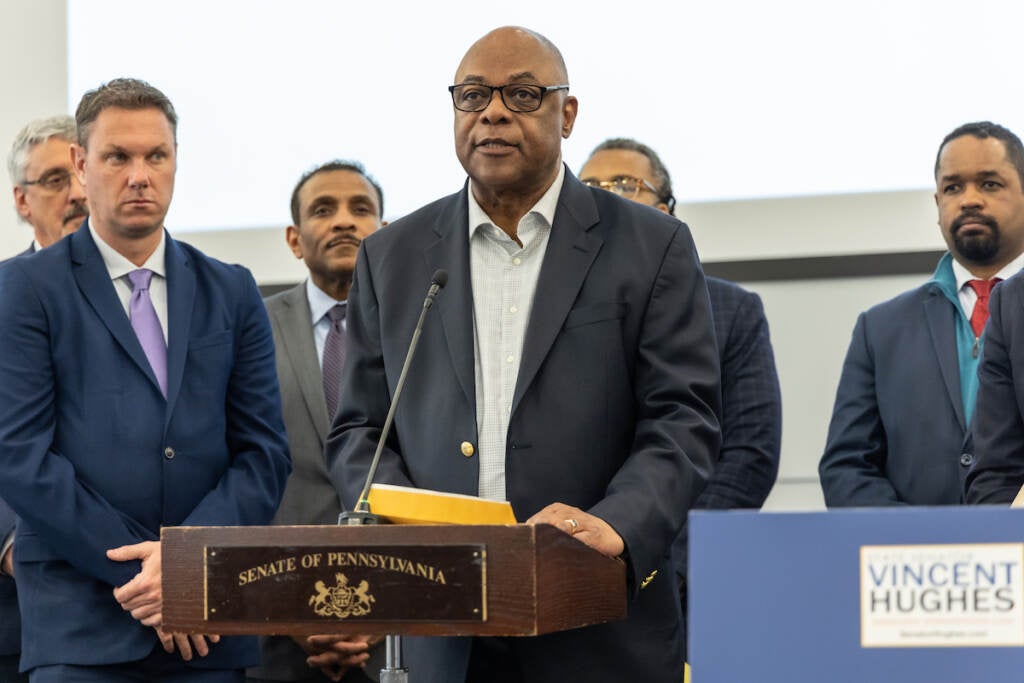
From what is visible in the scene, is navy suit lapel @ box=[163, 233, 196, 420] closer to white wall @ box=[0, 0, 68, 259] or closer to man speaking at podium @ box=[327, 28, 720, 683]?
man speaking at podium @ box=[327, 28, 720, 683]

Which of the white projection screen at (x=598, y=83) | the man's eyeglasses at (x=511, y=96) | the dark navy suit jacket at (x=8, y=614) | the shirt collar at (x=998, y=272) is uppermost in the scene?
the white projection screen at (x=598, y=83)

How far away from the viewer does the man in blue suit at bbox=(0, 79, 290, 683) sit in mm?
2834

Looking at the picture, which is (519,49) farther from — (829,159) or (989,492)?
(829,159)

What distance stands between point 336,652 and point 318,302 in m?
1.06

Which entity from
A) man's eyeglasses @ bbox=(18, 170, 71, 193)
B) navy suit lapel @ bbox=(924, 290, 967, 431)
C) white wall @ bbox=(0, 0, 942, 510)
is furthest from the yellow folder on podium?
white wall @ bbox=(0, 0, 942, 510)

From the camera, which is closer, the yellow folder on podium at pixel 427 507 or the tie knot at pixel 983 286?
the yellow folder on podium at pixel 427 507

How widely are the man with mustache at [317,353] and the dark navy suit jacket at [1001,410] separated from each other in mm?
1458

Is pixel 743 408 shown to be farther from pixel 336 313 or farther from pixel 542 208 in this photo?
pixel 542 208

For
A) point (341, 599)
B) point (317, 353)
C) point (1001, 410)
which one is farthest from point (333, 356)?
point (341, 599)

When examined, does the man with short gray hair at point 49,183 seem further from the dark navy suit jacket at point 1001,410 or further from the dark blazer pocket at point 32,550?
the dark navy suit jacket at point 1001,410

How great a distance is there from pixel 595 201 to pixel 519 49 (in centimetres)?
33

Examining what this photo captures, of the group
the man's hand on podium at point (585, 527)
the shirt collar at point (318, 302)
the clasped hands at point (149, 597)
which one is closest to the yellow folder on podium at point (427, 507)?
the man's hand on podium at point (585, 527)

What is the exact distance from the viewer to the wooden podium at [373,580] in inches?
76.4

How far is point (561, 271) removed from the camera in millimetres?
2652
